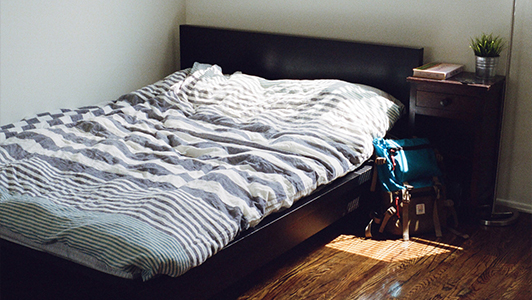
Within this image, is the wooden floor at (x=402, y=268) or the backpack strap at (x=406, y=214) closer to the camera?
the wooden floor at (x=402, y=268)

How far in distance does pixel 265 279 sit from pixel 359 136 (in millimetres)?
836

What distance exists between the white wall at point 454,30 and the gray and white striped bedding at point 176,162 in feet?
1.35

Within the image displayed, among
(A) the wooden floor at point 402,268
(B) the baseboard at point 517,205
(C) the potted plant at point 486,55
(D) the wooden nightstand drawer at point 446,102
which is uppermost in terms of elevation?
(C) the potted plant at point 486,55

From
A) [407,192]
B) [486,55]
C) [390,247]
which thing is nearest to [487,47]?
[486,55]

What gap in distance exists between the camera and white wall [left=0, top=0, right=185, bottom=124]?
3111mm

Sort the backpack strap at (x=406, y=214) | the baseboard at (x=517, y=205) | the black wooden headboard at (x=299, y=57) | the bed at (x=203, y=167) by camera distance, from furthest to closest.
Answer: the black wooden headboard at (x=299, y=57), the baseboard at (x=517, y=205), the backpack strap at (x=406, y=214), the bed at (x=203, y=167)

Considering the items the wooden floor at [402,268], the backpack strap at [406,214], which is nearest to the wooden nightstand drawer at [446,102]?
the backpack strap at [406,214]

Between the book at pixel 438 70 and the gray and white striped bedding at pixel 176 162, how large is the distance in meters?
0.25

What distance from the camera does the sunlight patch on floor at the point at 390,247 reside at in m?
2.49

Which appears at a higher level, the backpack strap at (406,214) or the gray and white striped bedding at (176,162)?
the gray and white striped bedding at (176,162)

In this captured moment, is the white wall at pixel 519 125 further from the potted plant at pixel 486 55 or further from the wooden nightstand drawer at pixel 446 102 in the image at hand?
the wooden nightstand drawer at pixel 446 102

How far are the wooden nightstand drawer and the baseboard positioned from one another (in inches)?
25.3

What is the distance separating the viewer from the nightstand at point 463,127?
2.69m

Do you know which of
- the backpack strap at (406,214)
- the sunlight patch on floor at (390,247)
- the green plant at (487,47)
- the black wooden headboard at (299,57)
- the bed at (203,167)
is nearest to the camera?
the bed at (203,167)
